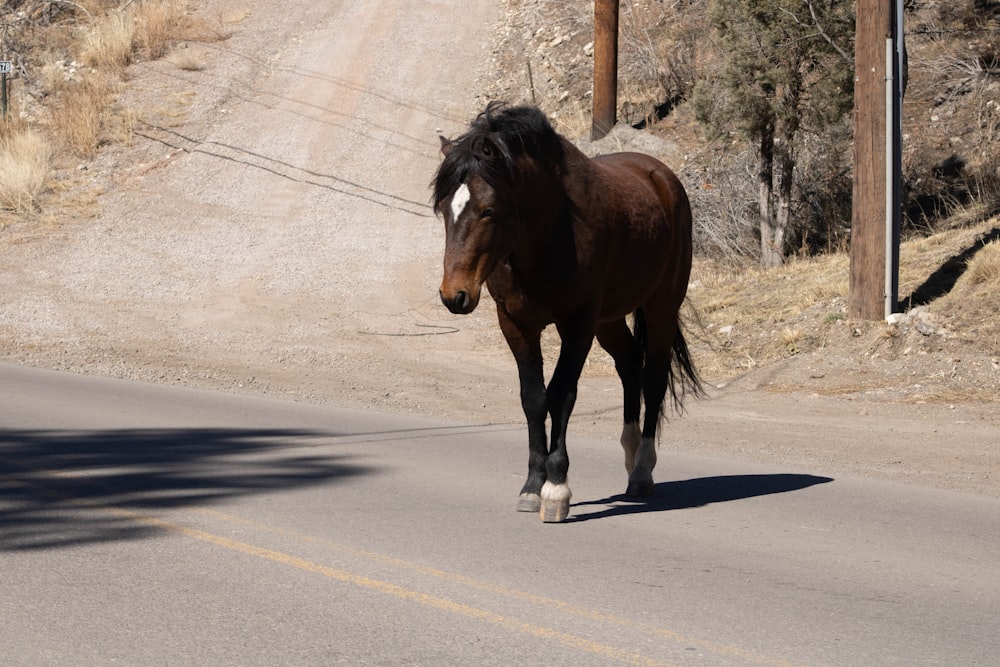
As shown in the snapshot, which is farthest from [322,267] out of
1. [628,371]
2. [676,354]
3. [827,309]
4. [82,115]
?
[628,371]

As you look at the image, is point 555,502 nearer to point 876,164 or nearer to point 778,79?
point 876,164

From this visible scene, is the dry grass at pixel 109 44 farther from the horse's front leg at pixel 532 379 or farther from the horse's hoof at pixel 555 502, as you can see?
Result: the horse's hoof at pixel 555 502

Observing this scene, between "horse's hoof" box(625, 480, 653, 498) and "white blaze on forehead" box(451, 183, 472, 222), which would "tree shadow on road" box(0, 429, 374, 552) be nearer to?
"horse's hoof" box(625, 480, 653, 498)

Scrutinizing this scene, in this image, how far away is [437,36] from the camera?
36.2 metres

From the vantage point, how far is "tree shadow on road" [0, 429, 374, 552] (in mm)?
7164

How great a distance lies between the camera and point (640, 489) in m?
8.28

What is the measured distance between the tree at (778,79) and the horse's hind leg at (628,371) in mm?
10029

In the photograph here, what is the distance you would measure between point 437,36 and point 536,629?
32421mm

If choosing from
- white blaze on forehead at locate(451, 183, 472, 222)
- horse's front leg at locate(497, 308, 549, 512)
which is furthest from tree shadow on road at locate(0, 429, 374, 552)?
white blaze on forehead at locate(451, 183, 472, 222)

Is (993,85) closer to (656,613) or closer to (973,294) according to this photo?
(973,294)

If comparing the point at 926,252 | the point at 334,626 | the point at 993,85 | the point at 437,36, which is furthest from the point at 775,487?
the point at 437,36

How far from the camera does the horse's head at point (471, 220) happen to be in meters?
6.76

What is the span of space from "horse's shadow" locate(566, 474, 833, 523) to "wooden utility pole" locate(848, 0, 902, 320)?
5690 mm

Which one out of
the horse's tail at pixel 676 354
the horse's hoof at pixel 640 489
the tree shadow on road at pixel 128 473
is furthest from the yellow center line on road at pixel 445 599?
the horse's tail at pixel 676 354
